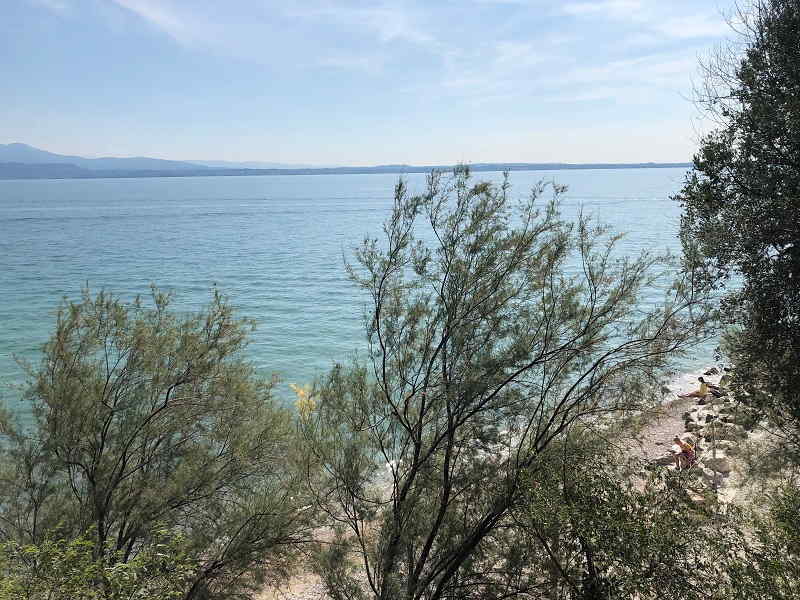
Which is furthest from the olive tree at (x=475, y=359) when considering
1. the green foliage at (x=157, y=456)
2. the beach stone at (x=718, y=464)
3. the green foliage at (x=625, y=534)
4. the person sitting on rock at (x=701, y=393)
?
the person sitting on rock at (x=701, y=393)

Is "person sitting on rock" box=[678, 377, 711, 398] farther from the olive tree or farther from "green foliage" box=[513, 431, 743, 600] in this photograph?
"green foliage" box=[513, 431, 743, 600]

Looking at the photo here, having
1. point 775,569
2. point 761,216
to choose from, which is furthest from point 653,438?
point 775,569

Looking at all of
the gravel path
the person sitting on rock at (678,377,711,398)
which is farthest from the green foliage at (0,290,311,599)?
the person sitting on rock at (678,377,711,398)

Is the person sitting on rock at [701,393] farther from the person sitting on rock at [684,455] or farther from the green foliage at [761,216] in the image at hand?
the green foliage at [761,216]

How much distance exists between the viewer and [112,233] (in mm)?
71000

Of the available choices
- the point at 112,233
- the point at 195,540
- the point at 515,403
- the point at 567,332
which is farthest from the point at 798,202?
the point at 112,233

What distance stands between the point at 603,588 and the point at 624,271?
4.45 metres

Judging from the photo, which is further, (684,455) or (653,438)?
(653,438)

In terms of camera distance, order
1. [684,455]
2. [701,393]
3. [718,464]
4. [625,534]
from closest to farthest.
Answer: [625,534], [718,464], [684,455], [701,393]

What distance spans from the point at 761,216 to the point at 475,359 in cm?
467

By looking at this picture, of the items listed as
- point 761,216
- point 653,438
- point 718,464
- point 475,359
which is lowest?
point 653,438

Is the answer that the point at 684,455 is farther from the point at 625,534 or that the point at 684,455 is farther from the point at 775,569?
the point at 775,569

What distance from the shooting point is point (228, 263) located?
52250 millimetres

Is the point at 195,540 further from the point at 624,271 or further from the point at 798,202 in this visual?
the point at 798,202
